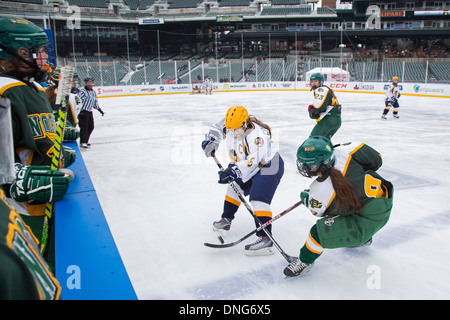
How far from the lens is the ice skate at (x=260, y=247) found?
2.72m

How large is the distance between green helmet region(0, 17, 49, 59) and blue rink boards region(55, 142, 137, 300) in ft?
2.44

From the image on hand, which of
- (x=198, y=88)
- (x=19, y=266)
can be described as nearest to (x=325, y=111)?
(x=19, y=266)

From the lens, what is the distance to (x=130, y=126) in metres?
9.30

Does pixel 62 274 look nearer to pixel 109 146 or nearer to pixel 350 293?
pixel 350 293

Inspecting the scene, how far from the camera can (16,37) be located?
1440 millimetres

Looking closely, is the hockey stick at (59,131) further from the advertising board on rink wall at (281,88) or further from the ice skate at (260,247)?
the advertising board on rink wall at (281,88)

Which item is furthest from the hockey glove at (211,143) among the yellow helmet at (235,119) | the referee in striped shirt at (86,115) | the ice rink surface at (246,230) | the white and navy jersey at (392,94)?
the white and navy jersey at (392,94)

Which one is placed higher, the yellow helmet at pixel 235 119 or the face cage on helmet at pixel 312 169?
the yellow helmet at pixel 235 119

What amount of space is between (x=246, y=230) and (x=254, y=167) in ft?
2.28

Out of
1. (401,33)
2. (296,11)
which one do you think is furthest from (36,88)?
(296,11)

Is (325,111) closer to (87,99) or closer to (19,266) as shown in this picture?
(87,99)

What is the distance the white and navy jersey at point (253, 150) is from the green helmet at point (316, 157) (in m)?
0.68

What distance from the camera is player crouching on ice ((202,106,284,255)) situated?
273 cm
